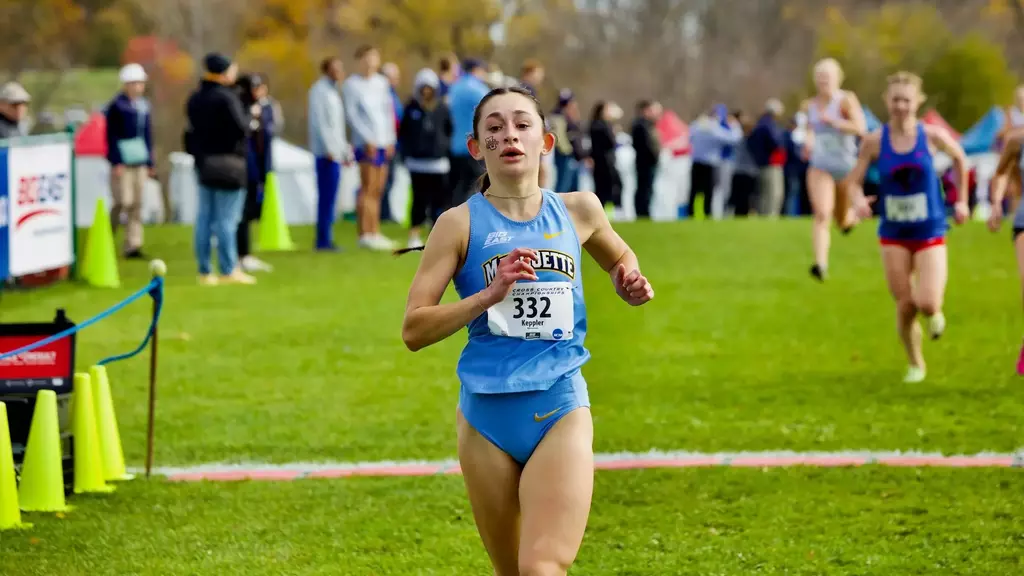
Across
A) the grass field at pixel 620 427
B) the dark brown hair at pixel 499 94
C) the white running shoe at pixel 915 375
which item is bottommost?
the grass field at pixel 620 427

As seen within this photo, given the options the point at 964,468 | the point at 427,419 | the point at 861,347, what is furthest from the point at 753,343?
the point at 964,468

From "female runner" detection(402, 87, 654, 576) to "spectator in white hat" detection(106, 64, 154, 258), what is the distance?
46.4 feet

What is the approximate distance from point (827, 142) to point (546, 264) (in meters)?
11.6

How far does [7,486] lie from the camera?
23.2ft

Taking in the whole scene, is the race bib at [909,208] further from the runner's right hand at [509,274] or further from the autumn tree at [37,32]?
the autumn tree at [37,32]

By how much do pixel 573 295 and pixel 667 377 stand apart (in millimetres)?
6519

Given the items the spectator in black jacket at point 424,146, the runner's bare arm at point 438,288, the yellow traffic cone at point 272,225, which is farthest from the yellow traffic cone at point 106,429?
the yellow traffic cone at point 272,225

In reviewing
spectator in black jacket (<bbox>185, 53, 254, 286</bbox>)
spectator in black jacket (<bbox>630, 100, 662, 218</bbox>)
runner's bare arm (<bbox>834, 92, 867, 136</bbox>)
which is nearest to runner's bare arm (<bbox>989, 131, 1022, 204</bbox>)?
runner's bare arm (<bbox>834, 92, 867, 136</bbox>)

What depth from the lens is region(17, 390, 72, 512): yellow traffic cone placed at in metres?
7.33

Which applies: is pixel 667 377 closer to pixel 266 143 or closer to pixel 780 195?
pixel 266 143

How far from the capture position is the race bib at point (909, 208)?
10.4 metres

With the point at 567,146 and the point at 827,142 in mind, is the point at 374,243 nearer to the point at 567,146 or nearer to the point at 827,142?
the point at 567,146

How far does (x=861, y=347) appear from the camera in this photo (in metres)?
12.4

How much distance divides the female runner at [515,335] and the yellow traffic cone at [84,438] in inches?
133
